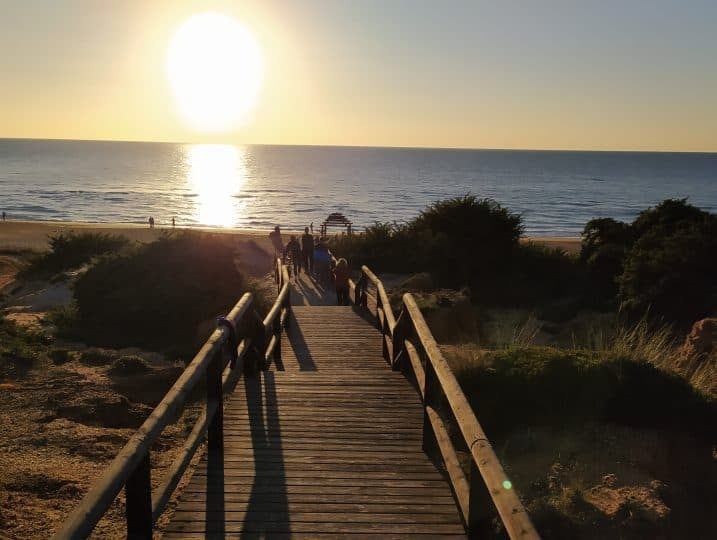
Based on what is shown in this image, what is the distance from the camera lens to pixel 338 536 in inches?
160

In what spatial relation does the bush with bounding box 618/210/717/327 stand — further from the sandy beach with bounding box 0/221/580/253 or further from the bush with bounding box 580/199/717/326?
the sandy beach with bounding box 0/221/580/253

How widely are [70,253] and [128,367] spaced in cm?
1731

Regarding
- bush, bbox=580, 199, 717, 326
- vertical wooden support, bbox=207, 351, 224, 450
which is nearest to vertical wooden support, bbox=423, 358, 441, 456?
vertical wooden support, bbox=207, 351, 224, 450

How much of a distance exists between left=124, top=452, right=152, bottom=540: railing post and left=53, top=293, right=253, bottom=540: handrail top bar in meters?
0.13

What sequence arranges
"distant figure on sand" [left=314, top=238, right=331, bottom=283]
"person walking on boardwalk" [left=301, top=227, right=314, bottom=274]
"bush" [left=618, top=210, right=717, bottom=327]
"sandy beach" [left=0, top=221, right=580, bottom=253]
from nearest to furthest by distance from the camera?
"bush" [left=618, top=210, right=717, bottom=327] → "distant figure on sand" [left=314, top=238, right=331, bottom=283] → "person walking on boardwalk" [left=301, top=227, right=314, bottom=274] → "sandy beach" [left=0, top=221, right=580, bottom=253]

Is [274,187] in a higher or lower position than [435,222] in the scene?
lower

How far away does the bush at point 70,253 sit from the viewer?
27.1 meters

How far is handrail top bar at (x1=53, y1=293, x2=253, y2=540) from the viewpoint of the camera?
2.75 metres

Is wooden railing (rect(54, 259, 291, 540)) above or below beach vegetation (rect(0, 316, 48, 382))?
above

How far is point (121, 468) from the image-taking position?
3.19 metres

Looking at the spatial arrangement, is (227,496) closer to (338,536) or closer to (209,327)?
(338,536)

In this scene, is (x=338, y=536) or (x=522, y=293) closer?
(x=338, y=536)

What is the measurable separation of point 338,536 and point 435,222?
21509 millimetres

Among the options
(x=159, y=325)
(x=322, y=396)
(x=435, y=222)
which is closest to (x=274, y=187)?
(x=435, y=222)
